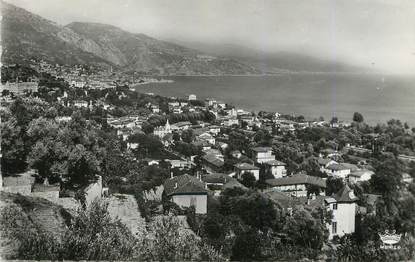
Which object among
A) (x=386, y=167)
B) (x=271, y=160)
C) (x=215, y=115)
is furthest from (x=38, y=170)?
(x=215, y=115)

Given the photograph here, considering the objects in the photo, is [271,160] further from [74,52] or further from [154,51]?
[154,51]

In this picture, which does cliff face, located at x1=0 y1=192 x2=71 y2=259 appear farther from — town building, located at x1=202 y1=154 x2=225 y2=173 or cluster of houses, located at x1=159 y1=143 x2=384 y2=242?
town building, located at x1=202 y1=154 x2=225 y2=173

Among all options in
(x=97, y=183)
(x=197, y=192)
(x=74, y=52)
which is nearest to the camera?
(x=97, y=183)

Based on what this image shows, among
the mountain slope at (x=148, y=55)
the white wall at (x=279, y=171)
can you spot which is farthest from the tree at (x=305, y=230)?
the mountain slope at (x=148, y=55)

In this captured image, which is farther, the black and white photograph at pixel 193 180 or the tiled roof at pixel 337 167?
the tiled roof at pixel 337 167

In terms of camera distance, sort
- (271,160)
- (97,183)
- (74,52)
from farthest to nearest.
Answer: (74,52) → (271,160) → (97,183)

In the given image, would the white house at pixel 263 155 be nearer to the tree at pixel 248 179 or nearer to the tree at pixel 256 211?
the tree at pixel 248 179

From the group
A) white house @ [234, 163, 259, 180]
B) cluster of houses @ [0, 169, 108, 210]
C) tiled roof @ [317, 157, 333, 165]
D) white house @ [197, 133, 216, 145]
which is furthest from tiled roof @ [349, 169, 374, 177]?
cluster of houses @ [0, 169, 108, 210]
